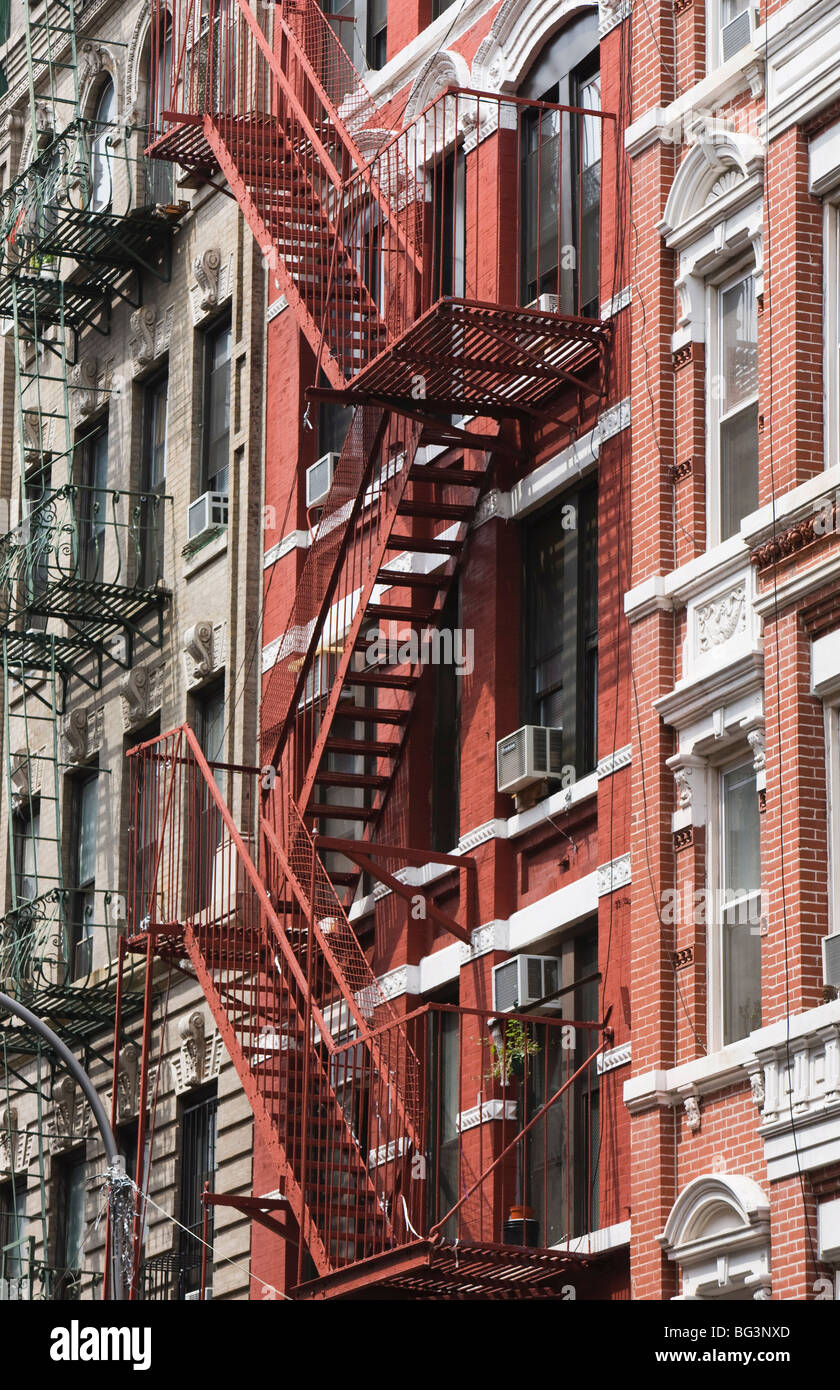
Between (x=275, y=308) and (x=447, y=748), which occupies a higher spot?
(x=275, y=308)

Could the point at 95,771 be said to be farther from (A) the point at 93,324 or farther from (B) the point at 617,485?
(B) the point at 617,485

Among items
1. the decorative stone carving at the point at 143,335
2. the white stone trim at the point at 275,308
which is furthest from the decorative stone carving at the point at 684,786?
the decorative stone carving at the point at 143,335

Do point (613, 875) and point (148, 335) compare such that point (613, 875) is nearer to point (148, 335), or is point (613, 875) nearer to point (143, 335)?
point (148, 335)

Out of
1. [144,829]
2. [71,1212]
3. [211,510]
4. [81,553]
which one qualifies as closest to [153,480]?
[81,553]

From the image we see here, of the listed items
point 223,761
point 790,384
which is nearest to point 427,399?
point 790,384

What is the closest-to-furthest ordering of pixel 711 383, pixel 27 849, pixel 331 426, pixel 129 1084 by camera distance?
pixel 711 383, pixel 331 426, pixel 129 1084, pixel 27 849

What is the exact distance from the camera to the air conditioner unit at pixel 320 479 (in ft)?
94.1

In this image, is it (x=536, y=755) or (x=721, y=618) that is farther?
→ (x=536, y=755)

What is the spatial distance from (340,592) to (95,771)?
30.8 ft

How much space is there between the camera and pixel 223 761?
102ft

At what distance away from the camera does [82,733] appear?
115 ft

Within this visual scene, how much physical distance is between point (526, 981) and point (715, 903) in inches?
103

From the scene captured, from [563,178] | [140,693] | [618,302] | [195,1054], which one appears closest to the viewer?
[618,302]

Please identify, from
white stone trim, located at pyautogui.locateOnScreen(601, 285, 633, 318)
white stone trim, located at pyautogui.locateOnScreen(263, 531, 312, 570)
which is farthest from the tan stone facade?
white stone trim, located at pyautogui.locateOnScreen(601, 285, 633, 318)
